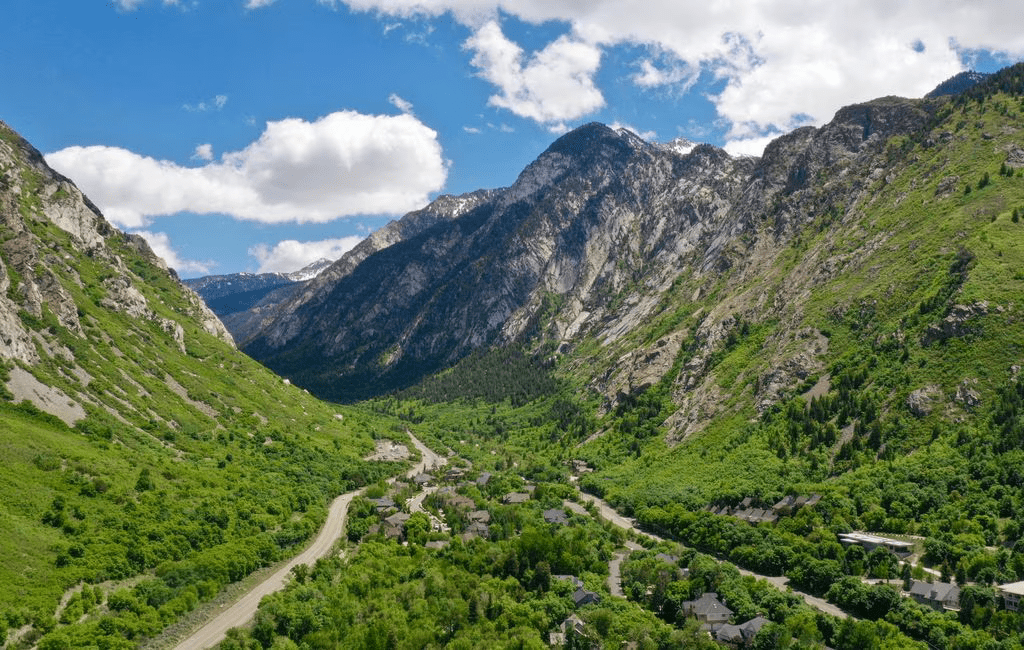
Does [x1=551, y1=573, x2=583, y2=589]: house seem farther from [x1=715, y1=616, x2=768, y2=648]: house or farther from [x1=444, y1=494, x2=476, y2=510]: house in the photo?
[x1=444, y1=494, x2=476, y2=510]: house

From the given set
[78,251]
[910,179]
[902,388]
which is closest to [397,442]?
[78,251]

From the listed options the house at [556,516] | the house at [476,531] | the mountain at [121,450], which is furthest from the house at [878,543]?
the mountain at [121,450]

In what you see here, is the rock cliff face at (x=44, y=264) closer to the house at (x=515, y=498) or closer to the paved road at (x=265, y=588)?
the paved road at (x=265, y=588)

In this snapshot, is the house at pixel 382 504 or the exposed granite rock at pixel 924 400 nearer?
the exposed granite rock at pixel 924 400

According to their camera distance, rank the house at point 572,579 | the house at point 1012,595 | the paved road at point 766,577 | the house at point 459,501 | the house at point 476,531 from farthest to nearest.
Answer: the house at point 459,501 < the house at point 476,531 < the house at point 572,579 < the paved road at point 766,577 < the house at point 1012,595

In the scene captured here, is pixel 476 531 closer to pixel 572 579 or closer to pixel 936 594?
pixel 572 579

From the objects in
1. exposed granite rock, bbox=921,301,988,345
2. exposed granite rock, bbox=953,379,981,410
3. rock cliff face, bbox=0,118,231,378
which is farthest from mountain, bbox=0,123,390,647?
exposed granite rock, bbox=921,301,988,345

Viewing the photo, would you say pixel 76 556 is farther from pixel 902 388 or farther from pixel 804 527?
pixel 902 388
